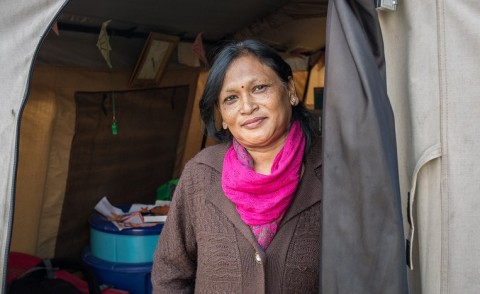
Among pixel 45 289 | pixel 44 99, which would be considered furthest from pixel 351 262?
pixel 44 99

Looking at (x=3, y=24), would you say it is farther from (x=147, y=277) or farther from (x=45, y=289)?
(x=147, y=277)

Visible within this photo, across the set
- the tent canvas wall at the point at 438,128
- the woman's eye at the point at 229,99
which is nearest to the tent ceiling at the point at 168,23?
the woman's eye at the point at 229,99

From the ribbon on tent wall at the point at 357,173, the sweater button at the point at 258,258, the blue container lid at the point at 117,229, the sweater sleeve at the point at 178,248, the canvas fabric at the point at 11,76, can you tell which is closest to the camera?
the ribbon on tent wall at the point at 357,173

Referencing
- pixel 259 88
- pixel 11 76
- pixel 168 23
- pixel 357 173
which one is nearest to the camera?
pixel 357 173

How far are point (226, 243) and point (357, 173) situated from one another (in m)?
0.66

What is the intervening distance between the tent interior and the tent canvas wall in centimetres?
149

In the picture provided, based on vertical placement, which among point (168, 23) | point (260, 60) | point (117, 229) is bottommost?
point (117, 229)

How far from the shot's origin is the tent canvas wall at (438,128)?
4.14ft

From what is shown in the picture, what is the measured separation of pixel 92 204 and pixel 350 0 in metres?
3.07

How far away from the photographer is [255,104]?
168cm

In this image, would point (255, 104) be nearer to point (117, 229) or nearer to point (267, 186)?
point (267, 186)

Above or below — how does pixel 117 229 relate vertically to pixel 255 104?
below

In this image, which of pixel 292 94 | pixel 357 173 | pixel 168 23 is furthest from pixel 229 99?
pixel 168 23

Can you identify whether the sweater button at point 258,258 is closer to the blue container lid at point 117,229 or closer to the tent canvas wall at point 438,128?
the tent canvas wall at point 438,128
